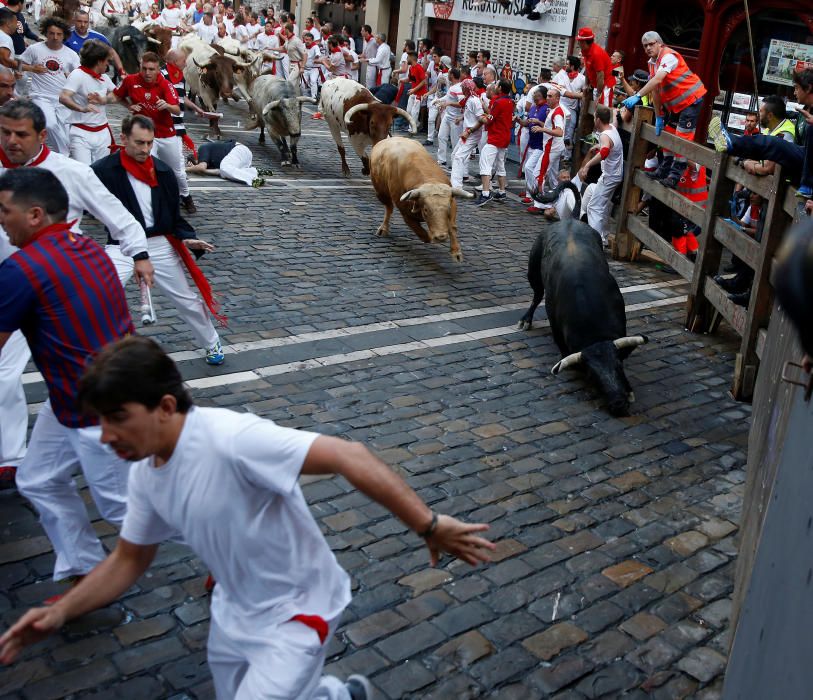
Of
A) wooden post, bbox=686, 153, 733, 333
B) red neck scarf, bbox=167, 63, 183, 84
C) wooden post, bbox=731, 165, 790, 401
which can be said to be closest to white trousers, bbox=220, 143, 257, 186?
red neck scarf, bbox=167, 63, 183, 84

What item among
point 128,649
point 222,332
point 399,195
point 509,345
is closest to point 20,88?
point 399,195

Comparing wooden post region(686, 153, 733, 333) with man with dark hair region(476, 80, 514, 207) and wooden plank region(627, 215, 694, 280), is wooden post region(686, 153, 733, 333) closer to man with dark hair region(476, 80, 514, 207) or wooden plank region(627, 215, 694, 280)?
wooden plank region(627, 215, 694, 280)

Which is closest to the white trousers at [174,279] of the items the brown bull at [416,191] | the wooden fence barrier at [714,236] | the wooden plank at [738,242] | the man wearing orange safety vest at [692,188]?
the brown bull at [416,191]

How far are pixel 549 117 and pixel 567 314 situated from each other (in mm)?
7311

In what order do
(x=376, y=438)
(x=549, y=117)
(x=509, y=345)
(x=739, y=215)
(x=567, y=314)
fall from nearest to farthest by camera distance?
(x=376, y=438), (x=567, y=314), (x=509, y=345), (x=739, y=215), (x=549, y=117)

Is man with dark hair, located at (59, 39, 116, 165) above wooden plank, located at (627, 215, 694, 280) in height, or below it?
above

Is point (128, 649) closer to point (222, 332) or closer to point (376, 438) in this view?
point (376, 438)

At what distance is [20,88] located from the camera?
43.3 ft

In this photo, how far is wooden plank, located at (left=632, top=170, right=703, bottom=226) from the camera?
9.80 m

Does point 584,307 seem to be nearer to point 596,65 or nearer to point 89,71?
point 89,71

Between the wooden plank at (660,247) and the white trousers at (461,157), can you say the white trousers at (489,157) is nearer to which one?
the white trousers at (461,157)

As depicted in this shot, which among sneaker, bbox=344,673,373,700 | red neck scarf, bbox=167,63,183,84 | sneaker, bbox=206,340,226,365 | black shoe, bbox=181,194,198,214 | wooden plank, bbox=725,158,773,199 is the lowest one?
sneaker, bbox=206,340,226,365

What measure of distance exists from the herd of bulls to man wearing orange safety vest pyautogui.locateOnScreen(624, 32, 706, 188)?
108 inches

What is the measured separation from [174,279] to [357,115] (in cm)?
933
